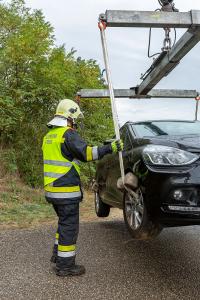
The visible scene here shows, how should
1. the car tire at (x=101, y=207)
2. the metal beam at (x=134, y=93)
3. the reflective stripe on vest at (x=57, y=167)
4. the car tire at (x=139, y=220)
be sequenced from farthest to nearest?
1. the metal beam at (x=134, y=93)
2. the car tire at (x=101, y=207)
3. the reflective stripe on vest at (x=57, y=167)
4. the car tire at (x=139, y=220)

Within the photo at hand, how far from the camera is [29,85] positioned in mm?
11172

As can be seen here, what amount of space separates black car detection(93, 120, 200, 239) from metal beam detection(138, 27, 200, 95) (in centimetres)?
117

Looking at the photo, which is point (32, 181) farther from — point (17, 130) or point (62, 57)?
point (62, 57)

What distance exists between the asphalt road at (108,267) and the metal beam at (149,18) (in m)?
2.67

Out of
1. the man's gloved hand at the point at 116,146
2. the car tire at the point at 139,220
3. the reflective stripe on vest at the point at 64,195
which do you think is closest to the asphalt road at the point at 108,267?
the car tire at the point at 139,220

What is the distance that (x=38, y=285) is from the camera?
13.1 ft

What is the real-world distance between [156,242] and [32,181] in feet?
18.3

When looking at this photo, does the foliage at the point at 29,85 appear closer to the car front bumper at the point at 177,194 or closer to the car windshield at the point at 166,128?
the car windshield at the point at 166,128

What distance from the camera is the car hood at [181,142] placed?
12.7 feet

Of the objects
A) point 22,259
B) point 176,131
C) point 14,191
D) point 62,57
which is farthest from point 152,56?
point 62,57

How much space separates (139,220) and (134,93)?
11.4 ft

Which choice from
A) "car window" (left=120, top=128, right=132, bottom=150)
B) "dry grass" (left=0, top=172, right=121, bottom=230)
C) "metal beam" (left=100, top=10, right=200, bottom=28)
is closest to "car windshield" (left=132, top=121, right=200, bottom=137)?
"car window" (left=120, top=128, right=132, bottom=150)

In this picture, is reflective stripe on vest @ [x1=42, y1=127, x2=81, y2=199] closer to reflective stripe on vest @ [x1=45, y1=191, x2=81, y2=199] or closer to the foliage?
reflective stripe on vest @ [x1=45, y1=191, x2=81, y2=199]

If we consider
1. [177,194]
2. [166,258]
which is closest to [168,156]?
[177,194]
